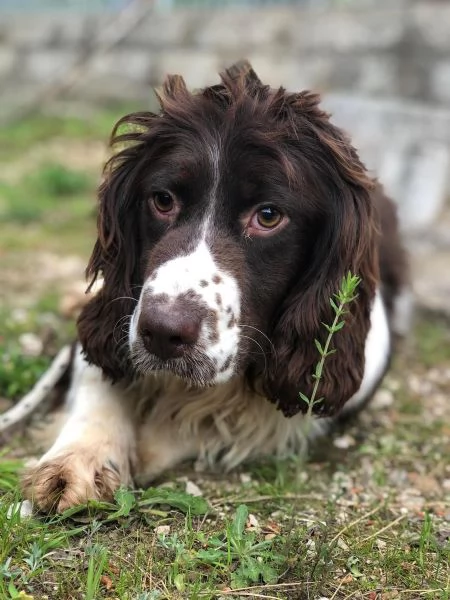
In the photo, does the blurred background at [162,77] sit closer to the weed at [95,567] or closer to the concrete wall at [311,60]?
the concrete wall at [311,60]

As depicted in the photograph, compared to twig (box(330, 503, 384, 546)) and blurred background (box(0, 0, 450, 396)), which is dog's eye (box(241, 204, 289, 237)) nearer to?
twig (box(330, 503, 384, 546))

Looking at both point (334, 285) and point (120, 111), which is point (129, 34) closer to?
point (120, 111)

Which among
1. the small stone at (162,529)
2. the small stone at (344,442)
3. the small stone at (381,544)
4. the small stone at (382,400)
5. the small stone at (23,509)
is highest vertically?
the small stone at (382,400)

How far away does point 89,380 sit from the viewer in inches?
115

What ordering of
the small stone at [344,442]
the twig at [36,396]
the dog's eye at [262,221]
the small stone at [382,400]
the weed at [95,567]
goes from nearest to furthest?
the weed at [95,567] → the dog's eye at [262,221] → the twig at [36,396] → the small stone at [344,442] → the small stone at [382,400]

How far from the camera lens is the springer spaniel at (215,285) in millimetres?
2314

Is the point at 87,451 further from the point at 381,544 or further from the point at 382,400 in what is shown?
the point at 382,400

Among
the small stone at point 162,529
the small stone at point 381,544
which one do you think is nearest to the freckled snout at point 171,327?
the small stone at point 162,529

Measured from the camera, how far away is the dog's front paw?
2273mm

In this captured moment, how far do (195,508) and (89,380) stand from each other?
807mm

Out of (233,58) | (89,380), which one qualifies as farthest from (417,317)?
(233,58)

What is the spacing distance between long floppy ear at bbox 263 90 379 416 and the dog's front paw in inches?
25.6

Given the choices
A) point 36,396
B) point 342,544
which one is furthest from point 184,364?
point 36,396

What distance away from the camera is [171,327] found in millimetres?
2158
